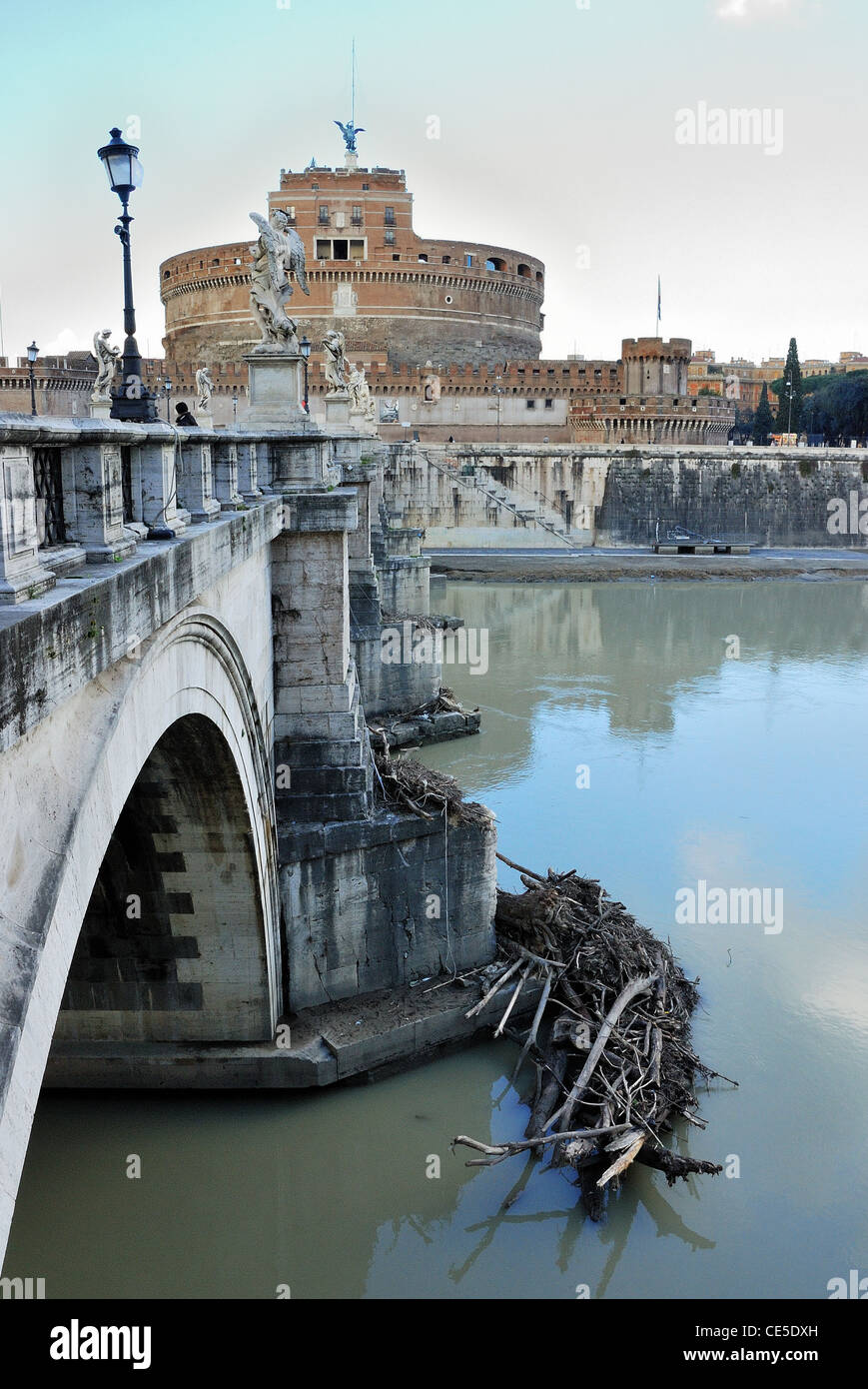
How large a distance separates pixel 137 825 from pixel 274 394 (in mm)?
3102

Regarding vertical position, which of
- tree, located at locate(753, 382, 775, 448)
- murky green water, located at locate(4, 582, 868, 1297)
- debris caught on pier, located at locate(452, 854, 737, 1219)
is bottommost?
murky green water, located at locate(4, 582, 868, 1297)

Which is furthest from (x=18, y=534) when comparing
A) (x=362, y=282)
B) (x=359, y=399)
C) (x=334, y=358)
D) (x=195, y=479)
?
(x=362, y=282)

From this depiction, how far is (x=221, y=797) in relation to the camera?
6.43 metres

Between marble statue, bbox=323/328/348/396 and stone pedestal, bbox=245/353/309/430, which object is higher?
marble statue, bbox=323/328/348/396

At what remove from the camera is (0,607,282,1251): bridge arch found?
97.5 inches

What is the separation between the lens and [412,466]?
37625mm

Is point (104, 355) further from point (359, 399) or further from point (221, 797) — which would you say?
point (359, 399)

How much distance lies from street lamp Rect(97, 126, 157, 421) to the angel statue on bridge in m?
1.42

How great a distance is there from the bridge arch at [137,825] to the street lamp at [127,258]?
1.34 m

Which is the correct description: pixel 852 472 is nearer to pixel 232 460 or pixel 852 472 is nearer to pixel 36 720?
pixel 232 460

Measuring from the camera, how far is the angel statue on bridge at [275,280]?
7.65 metres

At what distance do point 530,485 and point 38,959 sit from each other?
4024 cm

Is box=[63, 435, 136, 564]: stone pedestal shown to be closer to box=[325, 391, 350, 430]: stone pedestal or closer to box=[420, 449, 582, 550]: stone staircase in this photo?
box=[325, 391, 350, 430]: stone pedestal

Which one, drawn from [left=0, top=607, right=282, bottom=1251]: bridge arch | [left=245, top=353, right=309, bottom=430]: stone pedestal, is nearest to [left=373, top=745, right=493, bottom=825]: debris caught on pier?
[left=0, top=607, right=282, bottom=1251]: bridge arch
